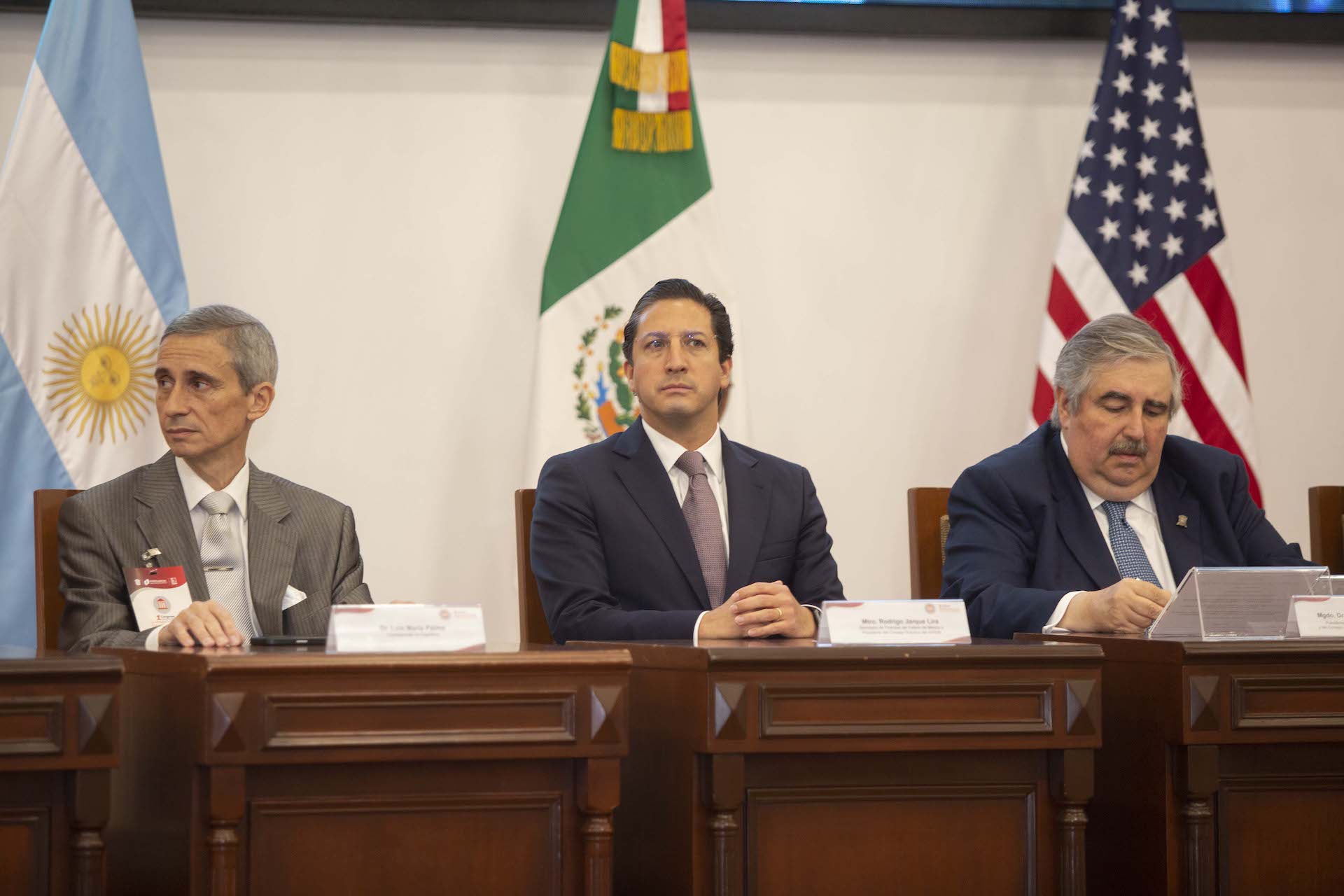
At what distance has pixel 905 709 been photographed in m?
2.05

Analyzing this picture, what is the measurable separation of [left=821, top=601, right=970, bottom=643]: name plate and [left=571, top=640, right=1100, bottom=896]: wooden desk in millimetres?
66

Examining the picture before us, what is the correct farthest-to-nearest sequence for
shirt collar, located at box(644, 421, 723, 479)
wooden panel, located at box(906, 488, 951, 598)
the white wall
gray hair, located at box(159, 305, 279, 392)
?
1. the white wall
2. wooden panel, located at box(906, 488, 951, 598)
3. shirt collar, located at box(644, 421, 723, 479)
4. gray hair, located at box(159, 305, 279, 392)

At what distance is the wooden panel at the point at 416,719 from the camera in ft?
6.00

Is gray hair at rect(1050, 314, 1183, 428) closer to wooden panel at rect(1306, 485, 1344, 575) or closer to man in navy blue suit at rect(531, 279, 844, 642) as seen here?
man in navy blue suit at rect(531, 279, 844, 642)

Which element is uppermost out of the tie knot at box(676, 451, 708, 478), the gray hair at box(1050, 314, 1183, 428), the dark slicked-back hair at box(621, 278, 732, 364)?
the dark slicked-back hair at box(621, 278, 732, 364)

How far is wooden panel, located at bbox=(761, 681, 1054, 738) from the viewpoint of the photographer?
2000 millimetres

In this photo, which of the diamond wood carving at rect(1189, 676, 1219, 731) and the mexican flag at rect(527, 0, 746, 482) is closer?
the diamond wood carving at rect(1189, 676, 1219, 731)

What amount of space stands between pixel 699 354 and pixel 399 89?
1609 mm

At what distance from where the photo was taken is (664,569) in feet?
9.04

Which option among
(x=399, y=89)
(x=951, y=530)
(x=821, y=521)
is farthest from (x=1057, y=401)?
(x=399, y=89)

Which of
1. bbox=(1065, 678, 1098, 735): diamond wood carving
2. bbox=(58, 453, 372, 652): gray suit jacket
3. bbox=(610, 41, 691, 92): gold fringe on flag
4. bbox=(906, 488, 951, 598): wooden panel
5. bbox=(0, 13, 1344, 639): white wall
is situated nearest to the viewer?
bbox=(1065, 678, 1098, 735): diamond wood carving

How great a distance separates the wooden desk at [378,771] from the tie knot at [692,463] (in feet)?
3.13

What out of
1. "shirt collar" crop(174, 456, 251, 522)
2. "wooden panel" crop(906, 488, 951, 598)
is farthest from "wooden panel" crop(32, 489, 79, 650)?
"wooden panel" crop(906, 488, 951, 598)

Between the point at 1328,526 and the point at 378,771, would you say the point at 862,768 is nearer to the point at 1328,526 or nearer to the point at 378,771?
the point at 378,771
